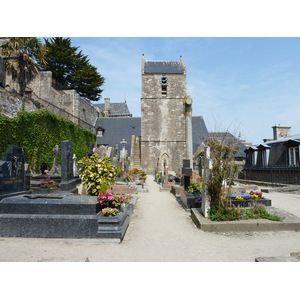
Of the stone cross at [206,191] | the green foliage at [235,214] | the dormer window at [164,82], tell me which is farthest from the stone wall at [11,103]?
the dormer window at [164,82]

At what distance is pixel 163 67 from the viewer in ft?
100

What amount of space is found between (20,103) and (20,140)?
3.07 m

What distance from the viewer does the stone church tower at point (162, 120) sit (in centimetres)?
2834

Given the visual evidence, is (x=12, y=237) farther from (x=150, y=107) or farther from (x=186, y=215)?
(x=150, y=107)

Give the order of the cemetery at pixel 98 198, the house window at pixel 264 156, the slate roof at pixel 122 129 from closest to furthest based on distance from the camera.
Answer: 1. the cemetery at pixel 98 198
2. the house window at pixel 264 156
3. the slate roof at pixel 122 129

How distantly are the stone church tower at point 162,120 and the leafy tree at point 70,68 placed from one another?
11.0m

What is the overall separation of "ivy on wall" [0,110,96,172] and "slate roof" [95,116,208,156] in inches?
522

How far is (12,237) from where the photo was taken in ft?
17.4

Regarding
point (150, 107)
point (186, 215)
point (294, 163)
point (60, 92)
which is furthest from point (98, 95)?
point (186, 215)

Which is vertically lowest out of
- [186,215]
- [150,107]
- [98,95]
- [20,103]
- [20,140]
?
[186,215]

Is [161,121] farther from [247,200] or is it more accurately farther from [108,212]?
[108,212]

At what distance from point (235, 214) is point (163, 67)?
1079 inches

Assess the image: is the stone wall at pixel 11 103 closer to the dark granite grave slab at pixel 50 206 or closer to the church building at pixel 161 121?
the dark granite grave slab at pixel 50 206

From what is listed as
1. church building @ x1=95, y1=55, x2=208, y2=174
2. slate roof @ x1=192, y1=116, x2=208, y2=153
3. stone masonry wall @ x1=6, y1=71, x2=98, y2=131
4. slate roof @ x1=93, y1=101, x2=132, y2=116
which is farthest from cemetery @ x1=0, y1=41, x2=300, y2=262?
slate roof @ x1=93, y1=101, x2=132, y2=116
